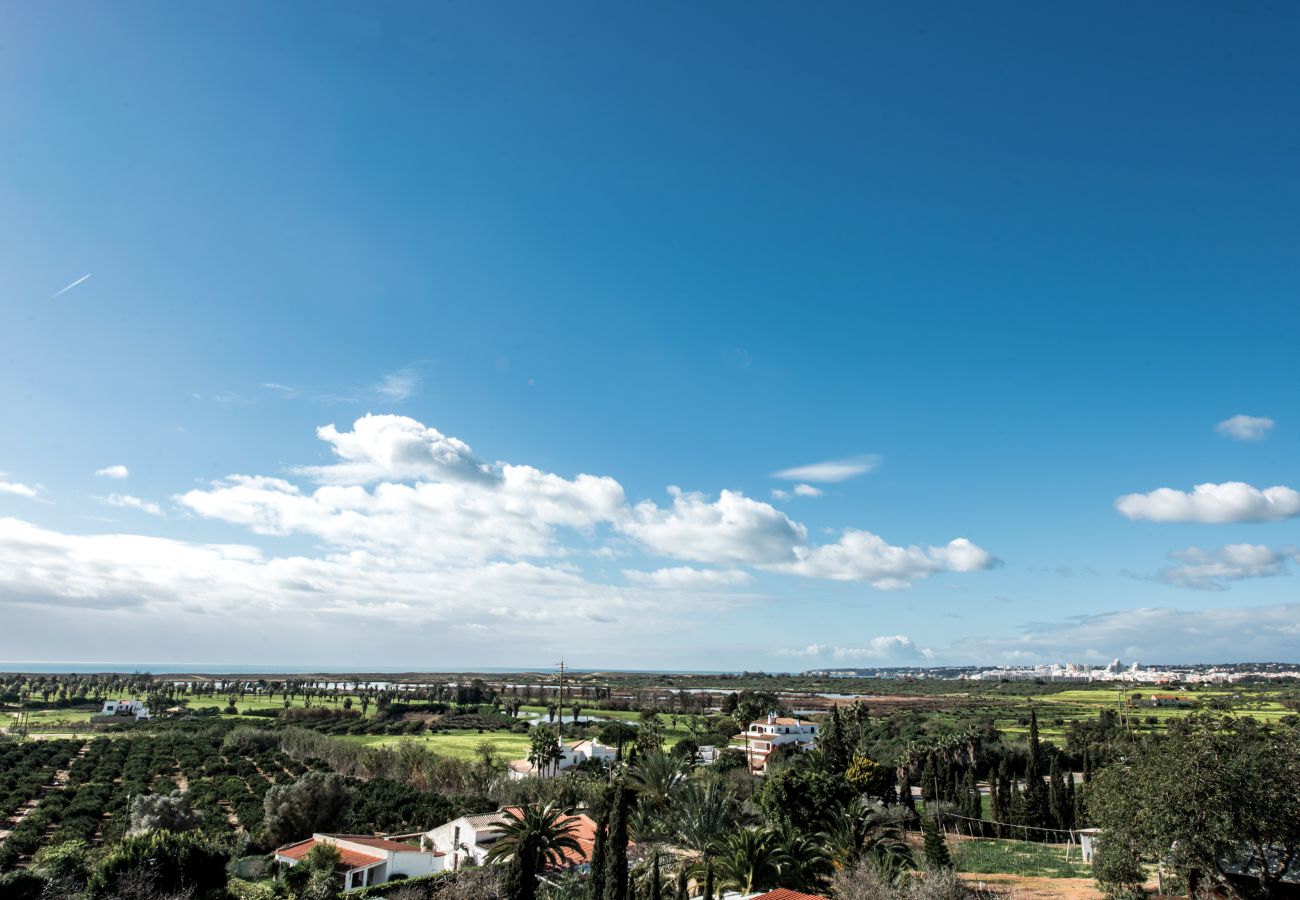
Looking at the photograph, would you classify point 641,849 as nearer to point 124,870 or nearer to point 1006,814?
point 124,870

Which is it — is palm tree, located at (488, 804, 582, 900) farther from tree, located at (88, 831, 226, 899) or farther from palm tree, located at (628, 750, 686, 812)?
tree, located at (88, 831, 226, 899)

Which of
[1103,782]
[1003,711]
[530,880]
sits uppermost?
[1103,782]

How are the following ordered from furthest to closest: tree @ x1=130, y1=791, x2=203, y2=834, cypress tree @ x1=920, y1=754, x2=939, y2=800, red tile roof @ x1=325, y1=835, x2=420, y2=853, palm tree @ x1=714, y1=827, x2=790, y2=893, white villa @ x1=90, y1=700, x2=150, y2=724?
white villa @ x1=90, y1=700, x2=150, y2=724
cypress tree @ x1=920, y1=754, x2=939, y2=800
tree @ x1=130, y1=791, x2=203, y2=834
red tile roof @ x1=325, y1=835, x2=420, y2=853
palm tree @ x1=714, y1=827, x2=790, y2=893

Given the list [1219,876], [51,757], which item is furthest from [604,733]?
[1219,876]

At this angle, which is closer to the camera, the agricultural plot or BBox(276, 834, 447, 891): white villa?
BBox(276, 834, 447, 891): white villa

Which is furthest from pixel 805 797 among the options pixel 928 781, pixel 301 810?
pixel 301 810

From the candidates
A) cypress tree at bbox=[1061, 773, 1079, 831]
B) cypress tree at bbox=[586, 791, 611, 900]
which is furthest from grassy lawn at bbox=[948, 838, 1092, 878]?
cypress tree at bbox=[586, 791, 611, 900]
